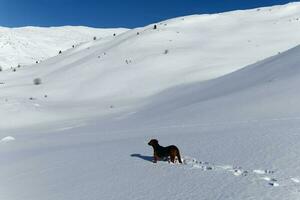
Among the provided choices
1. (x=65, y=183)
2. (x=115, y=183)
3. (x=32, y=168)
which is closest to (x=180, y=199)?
(x=115, y=183)

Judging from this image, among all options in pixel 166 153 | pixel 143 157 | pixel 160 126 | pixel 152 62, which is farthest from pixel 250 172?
pixel 152 62

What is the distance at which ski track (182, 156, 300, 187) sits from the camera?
7.88 m

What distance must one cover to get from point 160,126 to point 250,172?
707 cm

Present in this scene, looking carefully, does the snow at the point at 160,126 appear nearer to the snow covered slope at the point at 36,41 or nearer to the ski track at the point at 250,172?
the ski track at the point at 250,172

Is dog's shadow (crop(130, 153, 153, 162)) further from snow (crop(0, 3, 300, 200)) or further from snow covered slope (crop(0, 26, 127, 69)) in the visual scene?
snow covered slope (crop(0, 26, 127, 69))

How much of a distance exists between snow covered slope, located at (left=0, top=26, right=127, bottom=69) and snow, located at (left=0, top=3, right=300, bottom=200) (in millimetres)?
59843

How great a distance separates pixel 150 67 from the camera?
35.6m

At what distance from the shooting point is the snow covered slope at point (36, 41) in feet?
326

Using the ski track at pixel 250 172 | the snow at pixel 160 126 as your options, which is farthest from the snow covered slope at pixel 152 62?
the ski track at pixel 250 172

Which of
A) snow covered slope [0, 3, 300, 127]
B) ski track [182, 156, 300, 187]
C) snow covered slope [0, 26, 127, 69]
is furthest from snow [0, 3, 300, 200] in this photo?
snow covered slope [0, 26, 127, 69]

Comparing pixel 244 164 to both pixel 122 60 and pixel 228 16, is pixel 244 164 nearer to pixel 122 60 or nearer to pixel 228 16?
pixel 122 60

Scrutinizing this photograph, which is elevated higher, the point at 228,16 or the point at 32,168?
the point at 228,16

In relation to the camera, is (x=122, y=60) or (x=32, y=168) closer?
(x=32, y=168)

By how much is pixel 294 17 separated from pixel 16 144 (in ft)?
119
